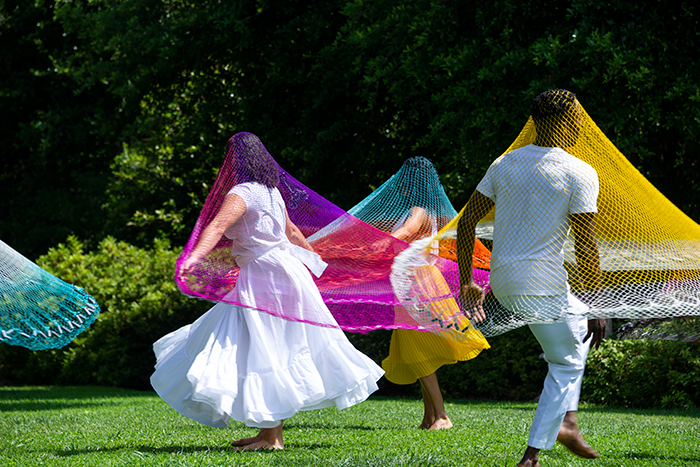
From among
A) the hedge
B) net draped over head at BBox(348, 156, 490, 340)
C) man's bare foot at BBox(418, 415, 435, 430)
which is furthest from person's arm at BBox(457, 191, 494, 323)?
the hedge

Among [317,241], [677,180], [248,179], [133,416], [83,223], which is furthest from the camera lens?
[83,223]

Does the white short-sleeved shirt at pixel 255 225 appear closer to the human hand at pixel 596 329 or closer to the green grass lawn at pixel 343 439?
the green grass lawn at pixel 343 439

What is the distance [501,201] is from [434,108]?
7995 millimetres

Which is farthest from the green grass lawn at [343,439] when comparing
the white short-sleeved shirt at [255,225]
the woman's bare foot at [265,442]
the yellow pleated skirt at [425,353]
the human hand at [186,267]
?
the white short-sleeved shirt at [255,225]

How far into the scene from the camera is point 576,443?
13.3ft

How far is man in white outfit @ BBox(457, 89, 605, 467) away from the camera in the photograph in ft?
12.6

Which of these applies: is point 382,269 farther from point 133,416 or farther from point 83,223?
point 83,223

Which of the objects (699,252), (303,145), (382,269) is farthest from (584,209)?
(303,145)

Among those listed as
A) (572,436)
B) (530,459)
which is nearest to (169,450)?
(530,459)

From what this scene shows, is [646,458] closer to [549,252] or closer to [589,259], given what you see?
[589,259]

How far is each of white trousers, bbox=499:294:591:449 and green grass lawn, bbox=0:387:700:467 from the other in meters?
0.51

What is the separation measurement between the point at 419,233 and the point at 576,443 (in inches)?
102

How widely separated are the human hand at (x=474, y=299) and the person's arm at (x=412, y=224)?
196 cm

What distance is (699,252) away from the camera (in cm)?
465
